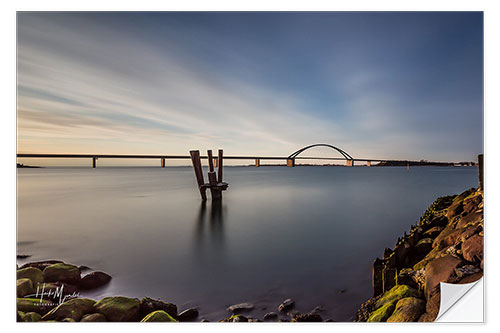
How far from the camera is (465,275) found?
6.59 feet

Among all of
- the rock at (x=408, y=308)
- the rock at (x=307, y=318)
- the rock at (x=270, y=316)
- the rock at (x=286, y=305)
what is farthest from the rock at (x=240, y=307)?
the rock at (x=408, y=308)

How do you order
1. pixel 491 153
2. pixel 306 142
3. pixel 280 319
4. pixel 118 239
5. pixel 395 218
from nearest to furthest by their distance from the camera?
A: pixel 280 319 → pixel 491 153 → pixel 118 239 → pixel 306 142 → pixel 395 218

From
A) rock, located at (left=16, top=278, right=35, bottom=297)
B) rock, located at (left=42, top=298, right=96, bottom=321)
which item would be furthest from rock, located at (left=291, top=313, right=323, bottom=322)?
rock, located at (left=16, top=278, right=35, bottom=297)

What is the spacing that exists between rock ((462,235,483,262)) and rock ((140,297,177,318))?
2924mm

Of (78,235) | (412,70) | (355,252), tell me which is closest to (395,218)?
(355,252)

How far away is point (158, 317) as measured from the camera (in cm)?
209

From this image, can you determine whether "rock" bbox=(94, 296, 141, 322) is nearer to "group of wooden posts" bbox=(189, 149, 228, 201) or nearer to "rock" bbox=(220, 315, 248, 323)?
"rock" bbox=(220, 315, 248, 323)

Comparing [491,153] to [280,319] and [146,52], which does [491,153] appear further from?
[146,52]

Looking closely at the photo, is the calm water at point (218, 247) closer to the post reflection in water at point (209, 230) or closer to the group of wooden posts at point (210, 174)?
the post reflection in water at point (209, 230)

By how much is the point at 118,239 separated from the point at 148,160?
1.47m

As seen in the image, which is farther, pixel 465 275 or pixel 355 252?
pixel 355 252

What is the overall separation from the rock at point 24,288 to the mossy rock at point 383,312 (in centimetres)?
347

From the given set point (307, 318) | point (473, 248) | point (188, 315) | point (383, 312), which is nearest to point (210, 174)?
point (188, 315)

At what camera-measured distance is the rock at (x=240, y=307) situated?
2240 mm
